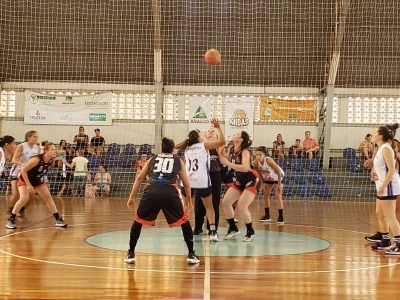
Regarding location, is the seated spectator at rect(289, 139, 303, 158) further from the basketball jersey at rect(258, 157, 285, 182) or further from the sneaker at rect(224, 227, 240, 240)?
the sneaker at rect(224, 227, 240, 240)

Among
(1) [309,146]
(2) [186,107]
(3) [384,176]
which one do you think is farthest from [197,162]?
(2) [186,107]

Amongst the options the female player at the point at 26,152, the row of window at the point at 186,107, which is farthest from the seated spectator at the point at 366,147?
the female player at the point at 26,152

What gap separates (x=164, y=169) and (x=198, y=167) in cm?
187

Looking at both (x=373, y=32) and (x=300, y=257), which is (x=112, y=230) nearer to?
(x=300, y=257)

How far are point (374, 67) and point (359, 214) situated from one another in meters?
9.99

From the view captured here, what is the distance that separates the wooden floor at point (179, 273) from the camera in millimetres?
5480

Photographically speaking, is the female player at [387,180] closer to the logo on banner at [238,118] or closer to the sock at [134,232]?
the sock at [134,232]

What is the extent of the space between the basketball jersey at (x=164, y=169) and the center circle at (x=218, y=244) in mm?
1374

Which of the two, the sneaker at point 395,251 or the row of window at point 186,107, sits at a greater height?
the row of window at point 186,107

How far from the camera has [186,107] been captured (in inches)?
909

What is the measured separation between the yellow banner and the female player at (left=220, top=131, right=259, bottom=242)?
546 inches

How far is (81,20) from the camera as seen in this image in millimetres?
21594

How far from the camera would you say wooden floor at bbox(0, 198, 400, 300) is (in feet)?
A: 18.0

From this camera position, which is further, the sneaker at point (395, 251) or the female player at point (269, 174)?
the female player at point (269, 174)
